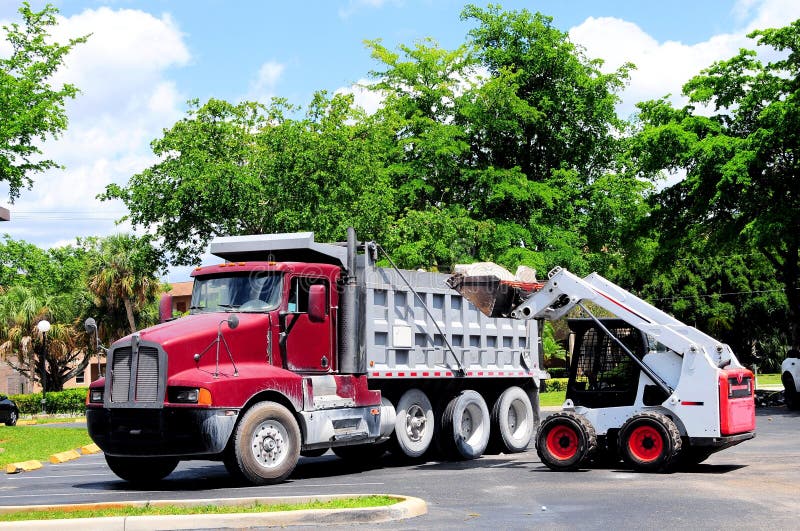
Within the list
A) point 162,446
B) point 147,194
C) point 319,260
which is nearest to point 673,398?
point 319,260

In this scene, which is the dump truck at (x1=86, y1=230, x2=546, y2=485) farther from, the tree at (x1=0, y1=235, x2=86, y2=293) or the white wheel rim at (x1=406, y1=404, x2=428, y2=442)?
the tree at (x1=0, y1=235, x2=86, y2=293)

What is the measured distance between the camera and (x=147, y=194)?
96.6ft

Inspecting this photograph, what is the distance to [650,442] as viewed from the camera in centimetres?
1438

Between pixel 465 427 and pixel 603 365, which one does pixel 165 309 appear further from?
pixel 603 365

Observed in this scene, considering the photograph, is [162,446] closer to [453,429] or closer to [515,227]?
[453,429]

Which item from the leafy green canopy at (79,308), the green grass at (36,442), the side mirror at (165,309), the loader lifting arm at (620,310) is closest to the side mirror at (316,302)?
the side mirror at (165,309)

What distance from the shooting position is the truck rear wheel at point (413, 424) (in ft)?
54.5

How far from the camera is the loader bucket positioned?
1554cm

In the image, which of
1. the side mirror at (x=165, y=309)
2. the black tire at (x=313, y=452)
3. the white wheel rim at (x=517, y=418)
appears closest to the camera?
the black tire at (x=313, y=452)

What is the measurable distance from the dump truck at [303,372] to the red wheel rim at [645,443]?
145 inches

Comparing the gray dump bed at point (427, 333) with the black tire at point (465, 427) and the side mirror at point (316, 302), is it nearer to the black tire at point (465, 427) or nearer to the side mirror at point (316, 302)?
the black tire at point (465, 427)

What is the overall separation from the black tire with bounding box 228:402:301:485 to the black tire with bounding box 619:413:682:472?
4604 millimetres

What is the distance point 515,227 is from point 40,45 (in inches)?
748

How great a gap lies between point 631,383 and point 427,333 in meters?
3.41
